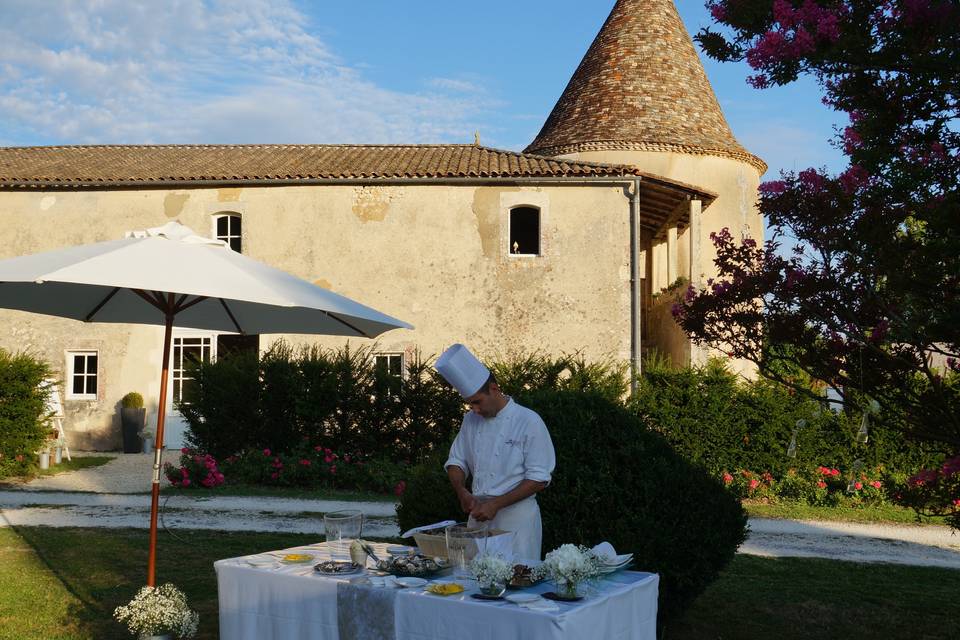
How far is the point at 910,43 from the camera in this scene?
4418 millimetres

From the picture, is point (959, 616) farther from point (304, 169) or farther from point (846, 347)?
point (304, 169)

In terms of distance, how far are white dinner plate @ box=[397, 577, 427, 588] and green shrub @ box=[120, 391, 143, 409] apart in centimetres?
1632

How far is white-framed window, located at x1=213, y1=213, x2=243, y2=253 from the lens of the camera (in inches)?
767

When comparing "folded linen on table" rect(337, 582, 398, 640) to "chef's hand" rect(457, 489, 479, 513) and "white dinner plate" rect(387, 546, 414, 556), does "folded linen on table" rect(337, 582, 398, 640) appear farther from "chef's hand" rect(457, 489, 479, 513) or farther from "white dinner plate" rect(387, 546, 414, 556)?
"chef's hand" rect(457, 489, 479, 513)

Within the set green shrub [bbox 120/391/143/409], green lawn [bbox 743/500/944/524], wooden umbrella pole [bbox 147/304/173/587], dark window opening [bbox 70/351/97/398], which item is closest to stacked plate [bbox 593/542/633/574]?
wooden umbrella pole [bbox 147/304/173/587]

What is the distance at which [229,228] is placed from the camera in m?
19.6

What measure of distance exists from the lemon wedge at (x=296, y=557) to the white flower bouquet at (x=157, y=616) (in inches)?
44.8

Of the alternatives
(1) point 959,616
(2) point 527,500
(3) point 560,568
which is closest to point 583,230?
(1) point 959,616

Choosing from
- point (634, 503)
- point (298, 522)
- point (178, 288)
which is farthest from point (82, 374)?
point (634, 503)

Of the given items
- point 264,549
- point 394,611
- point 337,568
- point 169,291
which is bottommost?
point 264,549

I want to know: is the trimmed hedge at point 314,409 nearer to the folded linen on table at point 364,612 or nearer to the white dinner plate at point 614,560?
the white dinner plate at point 614,560

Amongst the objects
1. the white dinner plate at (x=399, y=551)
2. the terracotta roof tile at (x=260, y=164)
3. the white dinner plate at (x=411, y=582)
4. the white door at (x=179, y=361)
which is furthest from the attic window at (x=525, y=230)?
the white dinner plate at (x=411, y=582)

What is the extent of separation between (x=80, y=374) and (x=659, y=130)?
14.2m

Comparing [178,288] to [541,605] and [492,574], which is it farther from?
[541,605]
